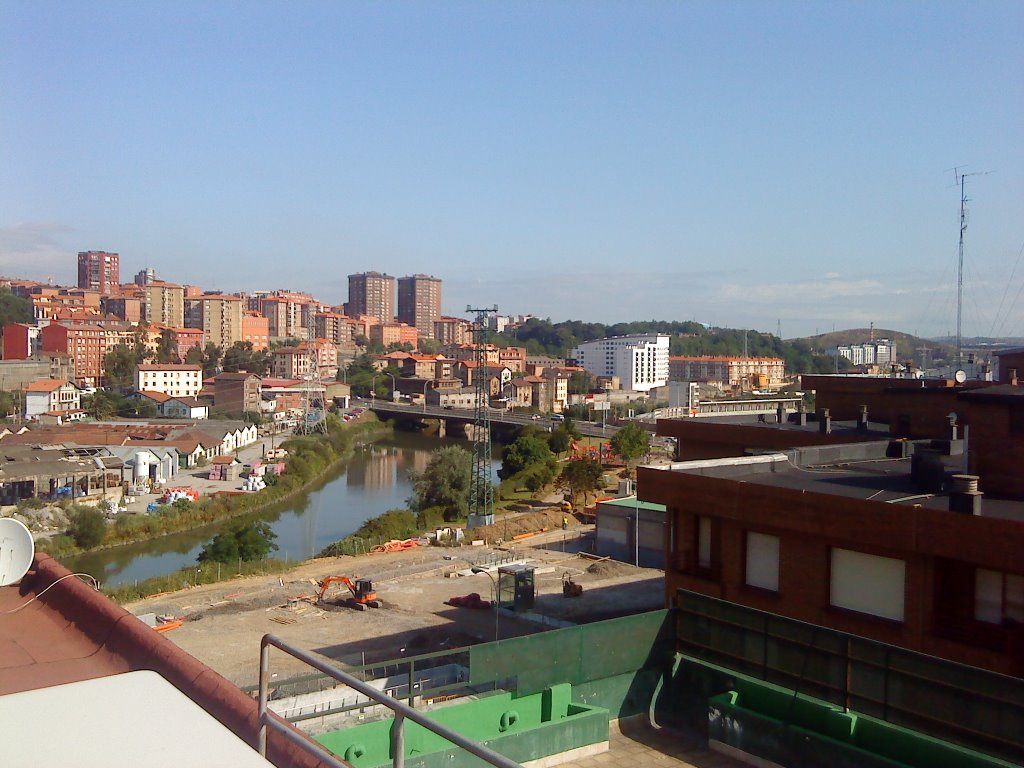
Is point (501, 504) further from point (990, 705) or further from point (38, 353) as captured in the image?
point (38, 353)

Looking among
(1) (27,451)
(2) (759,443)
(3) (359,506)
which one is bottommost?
(3) (359,506)

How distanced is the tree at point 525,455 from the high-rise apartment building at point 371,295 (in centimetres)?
5817

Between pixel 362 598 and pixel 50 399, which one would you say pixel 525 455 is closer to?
pixel 362 598

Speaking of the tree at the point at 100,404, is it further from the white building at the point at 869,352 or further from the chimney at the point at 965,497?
the white building at the point at 869,352

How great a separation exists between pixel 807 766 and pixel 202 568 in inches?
329

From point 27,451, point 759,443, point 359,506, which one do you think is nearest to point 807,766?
point 759,443

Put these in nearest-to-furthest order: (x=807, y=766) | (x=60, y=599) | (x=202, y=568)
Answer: (x=60, y=599) → (x=807, y=766) → (x=202, y=568)

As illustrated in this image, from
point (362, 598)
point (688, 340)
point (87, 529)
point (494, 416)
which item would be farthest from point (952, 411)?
point (688, 340)

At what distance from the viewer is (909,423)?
25.1ft

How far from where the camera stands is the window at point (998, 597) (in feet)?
11.0

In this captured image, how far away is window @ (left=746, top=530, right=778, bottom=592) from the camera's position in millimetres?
4156

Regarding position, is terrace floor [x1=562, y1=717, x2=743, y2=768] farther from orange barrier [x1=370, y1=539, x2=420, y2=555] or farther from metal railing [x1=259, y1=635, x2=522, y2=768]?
orange barrier [x1=370, y1=539, x2=420, y2=555]

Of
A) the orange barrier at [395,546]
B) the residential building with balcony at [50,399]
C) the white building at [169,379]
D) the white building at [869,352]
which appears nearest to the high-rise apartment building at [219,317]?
the white building at [169,379]

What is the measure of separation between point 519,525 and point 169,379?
2239 cm
